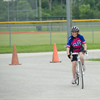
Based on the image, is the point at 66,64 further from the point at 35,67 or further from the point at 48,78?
the point at 48,78

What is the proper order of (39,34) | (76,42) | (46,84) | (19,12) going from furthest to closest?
(19,12)
(39,34)
(46,84)
(76,42)

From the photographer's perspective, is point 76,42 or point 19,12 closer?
point 76,42

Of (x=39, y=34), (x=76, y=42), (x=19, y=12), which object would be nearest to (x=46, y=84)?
(x=76, y=42)

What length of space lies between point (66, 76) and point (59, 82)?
1117 millimetres

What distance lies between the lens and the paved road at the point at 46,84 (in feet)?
23.2

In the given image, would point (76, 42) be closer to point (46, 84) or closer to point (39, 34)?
point (46, 84)

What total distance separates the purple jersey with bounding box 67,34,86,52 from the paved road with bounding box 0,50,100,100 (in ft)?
3.26

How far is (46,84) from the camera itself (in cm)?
861

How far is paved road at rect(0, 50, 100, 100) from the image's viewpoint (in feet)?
23.2

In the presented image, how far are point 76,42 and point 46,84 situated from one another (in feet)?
4.67

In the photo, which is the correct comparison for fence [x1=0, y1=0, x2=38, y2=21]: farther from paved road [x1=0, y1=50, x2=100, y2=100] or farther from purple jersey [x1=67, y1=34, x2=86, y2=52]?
purple jersey [x1=67, y1=34, x2=86, y2=52]

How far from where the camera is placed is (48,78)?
9.67 meters

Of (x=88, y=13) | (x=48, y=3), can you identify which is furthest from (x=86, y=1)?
(x=88, y=13)

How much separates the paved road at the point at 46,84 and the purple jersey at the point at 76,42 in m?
0.99
